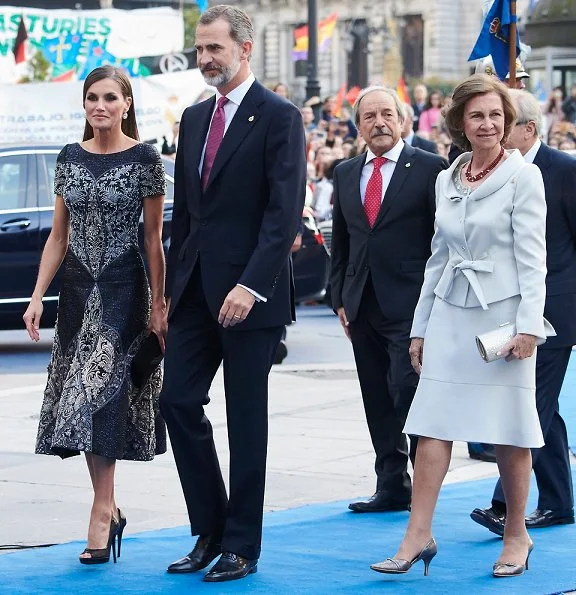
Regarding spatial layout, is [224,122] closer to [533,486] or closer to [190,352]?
[190,352]

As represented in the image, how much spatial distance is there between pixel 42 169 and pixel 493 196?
7.98 m

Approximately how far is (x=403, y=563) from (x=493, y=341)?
0.87m

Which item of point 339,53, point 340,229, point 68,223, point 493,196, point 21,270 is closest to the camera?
point 493,196

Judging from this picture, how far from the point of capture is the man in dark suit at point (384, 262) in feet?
23.4

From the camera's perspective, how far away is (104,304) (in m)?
6.17

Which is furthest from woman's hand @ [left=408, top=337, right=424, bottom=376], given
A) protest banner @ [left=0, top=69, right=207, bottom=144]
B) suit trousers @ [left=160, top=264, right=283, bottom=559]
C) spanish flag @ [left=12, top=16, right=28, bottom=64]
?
spanish flag @ [left=12, top=16, right=28, bottom=64]

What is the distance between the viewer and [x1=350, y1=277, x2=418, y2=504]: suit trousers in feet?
23.3

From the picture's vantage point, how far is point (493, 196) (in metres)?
5.98

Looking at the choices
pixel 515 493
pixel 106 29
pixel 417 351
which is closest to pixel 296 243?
pixel 417 351

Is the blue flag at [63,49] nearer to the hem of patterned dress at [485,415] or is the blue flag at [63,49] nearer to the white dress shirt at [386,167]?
the white dress shirt at [386,167]

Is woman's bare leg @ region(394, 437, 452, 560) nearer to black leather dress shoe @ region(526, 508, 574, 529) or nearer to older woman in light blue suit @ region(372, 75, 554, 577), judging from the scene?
older woman in light blue suit @ region(372, 75, 554, 577)

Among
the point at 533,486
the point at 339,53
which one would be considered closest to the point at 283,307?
the point at 533,486

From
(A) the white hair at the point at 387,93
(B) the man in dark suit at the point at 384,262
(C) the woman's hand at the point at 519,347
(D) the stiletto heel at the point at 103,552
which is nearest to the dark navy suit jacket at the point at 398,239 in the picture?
(B) the man in dark suit at the point at 384,262

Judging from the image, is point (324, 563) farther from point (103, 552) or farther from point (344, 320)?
point (344, 320)
